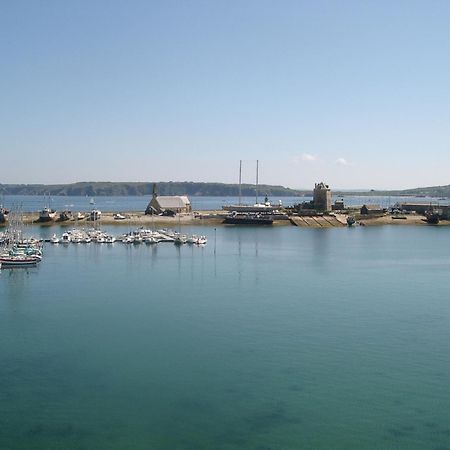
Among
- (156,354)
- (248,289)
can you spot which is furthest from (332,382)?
(248,289)

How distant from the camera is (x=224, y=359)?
21.6m

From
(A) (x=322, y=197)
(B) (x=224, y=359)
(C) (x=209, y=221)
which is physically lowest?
(B) (x=224, y=359)

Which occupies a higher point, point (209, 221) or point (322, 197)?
point (322, 197)

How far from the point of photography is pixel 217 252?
54.4m

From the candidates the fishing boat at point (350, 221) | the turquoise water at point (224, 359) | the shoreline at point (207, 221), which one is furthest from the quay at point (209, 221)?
the turquoise water at point (224, 359)

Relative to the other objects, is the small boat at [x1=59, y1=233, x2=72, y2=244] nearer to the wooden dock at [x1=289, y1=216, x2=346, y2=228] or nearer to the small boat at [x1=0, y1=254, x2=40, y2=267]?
the small boat at [x1=0, y1=254, x2=40, y2=267]

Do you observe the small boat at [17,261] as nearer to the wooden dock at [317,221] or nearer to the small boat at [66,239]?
the small boat at [66,239]

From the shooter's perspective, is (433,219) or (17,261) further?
(433,219)

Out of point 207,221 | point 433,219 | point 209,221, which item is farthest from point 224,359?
point 433,219

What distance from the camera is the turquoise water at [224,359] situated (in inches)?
621

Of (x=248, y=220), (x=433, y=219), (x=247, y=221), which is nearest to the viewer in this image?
(x=247, y=221)

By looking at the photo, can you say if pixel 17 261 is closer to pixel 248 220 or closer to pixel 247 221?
pixel 247 221

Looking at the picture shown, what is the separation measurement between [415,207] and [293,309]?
86.9 m

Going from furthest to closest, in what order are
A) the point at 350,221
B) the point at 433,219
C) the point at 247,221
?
the point at 433,219 → the point at 350,221 → the point at 247,221
